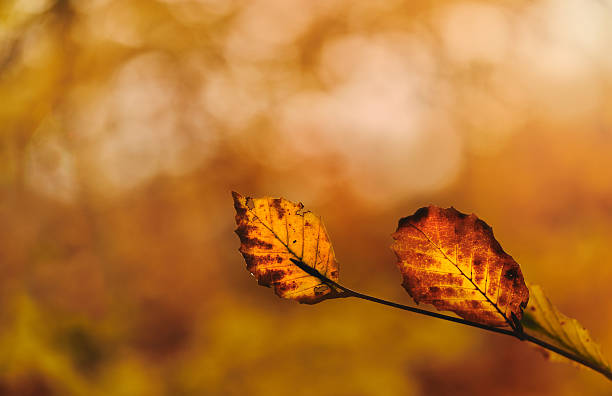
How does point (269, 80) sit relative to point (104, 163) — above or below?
above

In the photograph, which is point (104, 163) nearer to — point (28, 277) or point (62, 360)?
point (28, 277)

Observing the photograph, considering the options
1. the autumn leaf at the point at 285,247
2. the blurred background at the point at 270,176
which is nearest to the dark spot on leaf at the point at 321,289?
the autumn leaf at the point at 285,247

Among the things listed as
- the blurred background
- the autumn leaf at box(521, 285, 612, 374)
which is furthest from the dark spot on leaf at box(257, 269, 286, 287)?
the blurred background

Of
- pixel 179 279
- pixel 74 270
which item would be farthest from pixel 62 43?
pixel 179 279

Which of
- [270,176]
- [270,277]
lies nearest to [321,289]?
[270,277]

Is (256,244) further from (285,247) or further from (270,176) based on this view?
(270,176)

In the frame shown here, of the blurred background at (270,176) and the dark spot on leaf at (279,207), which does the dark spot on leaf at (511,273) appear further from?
the blurred background at (270,176)

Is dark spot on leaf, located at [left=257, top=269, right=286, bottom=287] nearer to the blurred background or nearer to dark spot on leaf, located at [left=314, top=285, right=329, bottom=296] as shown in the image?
dark spot on leaf, located at [left=314, top=285, right=329, bottom=296]
